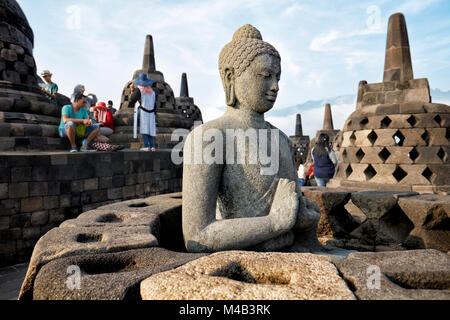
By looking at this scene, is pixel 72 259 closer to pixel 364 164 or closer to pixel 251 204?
pixel 251 204

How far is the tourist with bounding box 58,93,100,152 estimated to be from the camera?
248 inches

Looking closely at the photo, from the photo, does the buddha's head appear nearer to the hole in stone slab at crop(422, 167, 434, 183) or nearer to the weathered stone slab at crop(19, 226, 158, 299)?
the weathered stone slab at crop(19, 226, 158, 299)

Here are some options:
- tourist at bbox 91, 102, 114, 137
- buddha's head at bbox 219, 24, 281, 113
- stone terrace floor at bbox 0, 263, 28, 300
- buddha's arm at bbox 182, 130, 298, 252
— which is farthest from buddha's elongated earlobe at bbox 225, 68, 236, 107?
tourist at bbox 91, 102, 114, 137

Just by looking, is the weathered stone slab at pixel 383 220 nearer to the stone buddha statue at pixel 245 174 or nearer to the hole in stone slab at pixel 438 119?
the stone buddha statue at pixel 245 174

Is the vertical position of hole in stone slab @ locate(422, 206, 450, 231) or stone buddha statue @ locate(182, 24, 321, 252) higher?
stone buddha statue @ locate(182, 24, 321, 252)

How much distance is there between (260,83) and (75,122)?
543cm

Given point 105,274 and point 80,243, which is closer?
point 105,274

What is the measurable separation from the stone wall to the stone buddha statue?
434cm

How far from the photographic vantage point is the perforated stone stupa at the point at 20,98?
7.00m

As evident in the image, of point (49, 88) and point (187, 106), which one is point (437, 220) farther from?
point (187, 106)

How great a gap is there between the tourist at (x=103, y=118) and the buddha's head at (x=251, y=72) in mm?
9636

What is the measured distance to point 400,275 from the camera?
1207 mm

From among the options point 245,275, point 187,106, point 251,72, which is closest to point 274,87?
point 251,72
